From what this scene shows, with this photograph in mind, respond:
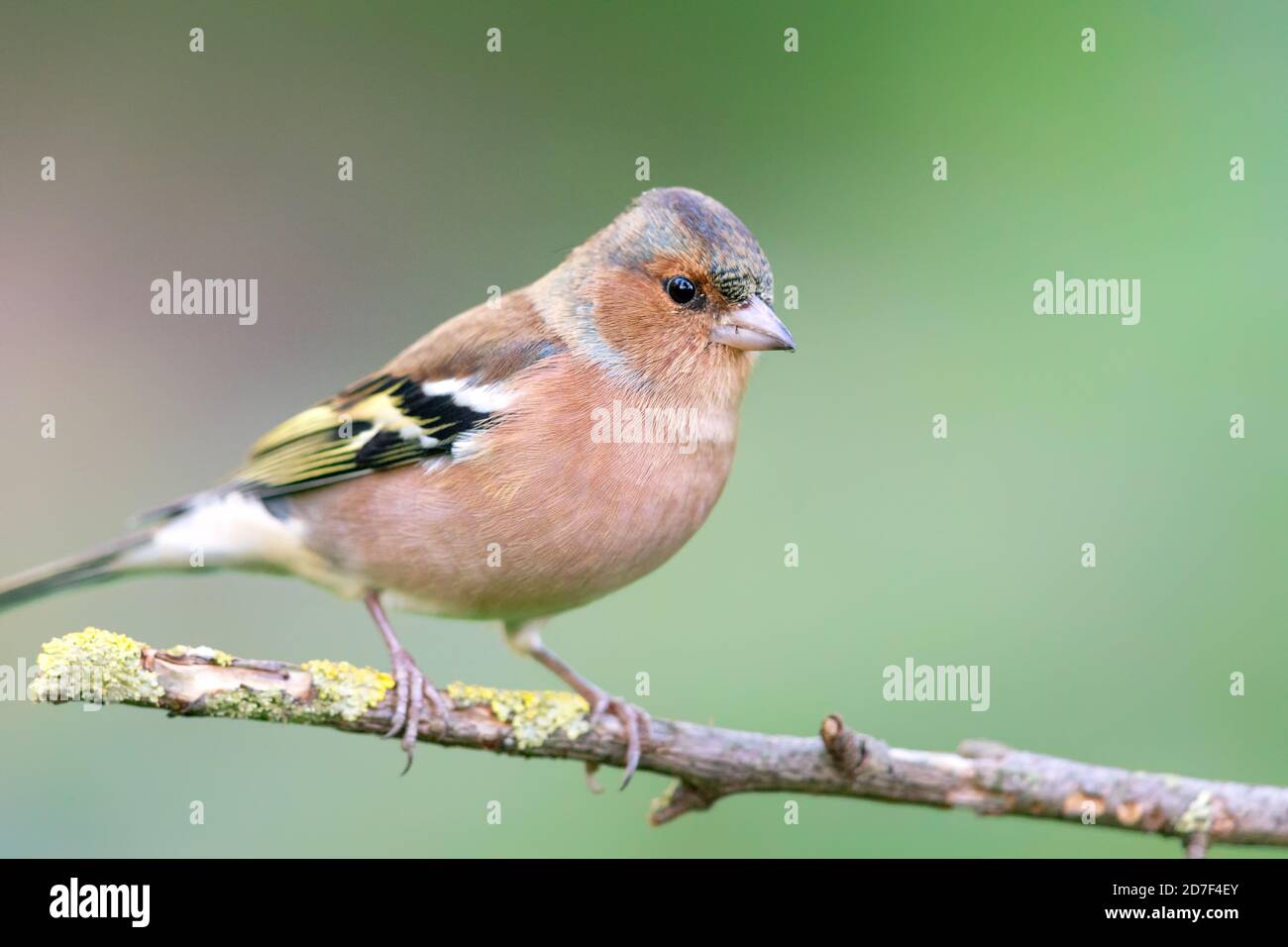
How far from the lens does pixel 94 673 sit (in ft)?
10.4

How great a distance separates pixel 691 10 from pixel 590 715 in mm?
5254

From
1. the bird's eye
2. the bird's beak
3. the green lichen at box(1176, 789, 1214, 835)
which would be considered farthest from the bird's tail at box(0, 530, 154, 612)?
the green lichen at box(1176, 789, 1214, 835)

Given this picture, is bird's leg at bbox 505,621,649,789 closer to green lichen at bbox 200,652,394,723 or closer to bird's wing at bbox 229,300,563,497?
green lichen at bbox 200,652,394,723

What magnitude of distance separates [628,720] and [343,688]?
2.98 feet

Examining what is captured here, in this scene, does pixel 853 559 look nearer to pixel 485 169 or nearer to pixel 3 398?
pixel 485 169

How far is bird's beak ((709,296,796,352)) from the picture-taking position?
4.15 metres

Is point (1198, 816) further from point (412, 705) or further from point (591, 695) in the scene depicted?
point (412, 705)

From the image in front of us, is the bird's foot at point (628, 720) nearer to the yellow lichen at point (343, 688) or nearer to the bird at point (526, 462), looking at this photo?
the bird at point (526, 462)

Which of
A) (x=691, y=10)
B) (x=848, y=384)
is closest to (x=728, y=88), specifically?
(x=691, y=10)

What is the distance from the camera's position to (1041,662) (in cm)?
506

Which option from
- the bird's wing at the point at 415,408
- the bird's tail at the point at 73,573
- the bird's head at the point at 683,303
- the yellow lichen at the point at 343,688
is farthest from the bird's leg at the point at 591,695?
the bird's tail at the point at 73,573

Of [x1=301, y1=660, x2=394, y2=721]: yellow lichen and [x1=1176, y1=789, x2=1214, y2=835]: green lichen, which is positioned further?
[x1=1176, y1=789, x2=1214, y2=835]: green lichen

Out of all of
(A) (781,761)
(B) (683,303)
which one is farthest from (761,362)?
(A) (781,761)

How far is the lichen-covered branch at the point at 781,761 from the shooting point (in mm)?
3479
